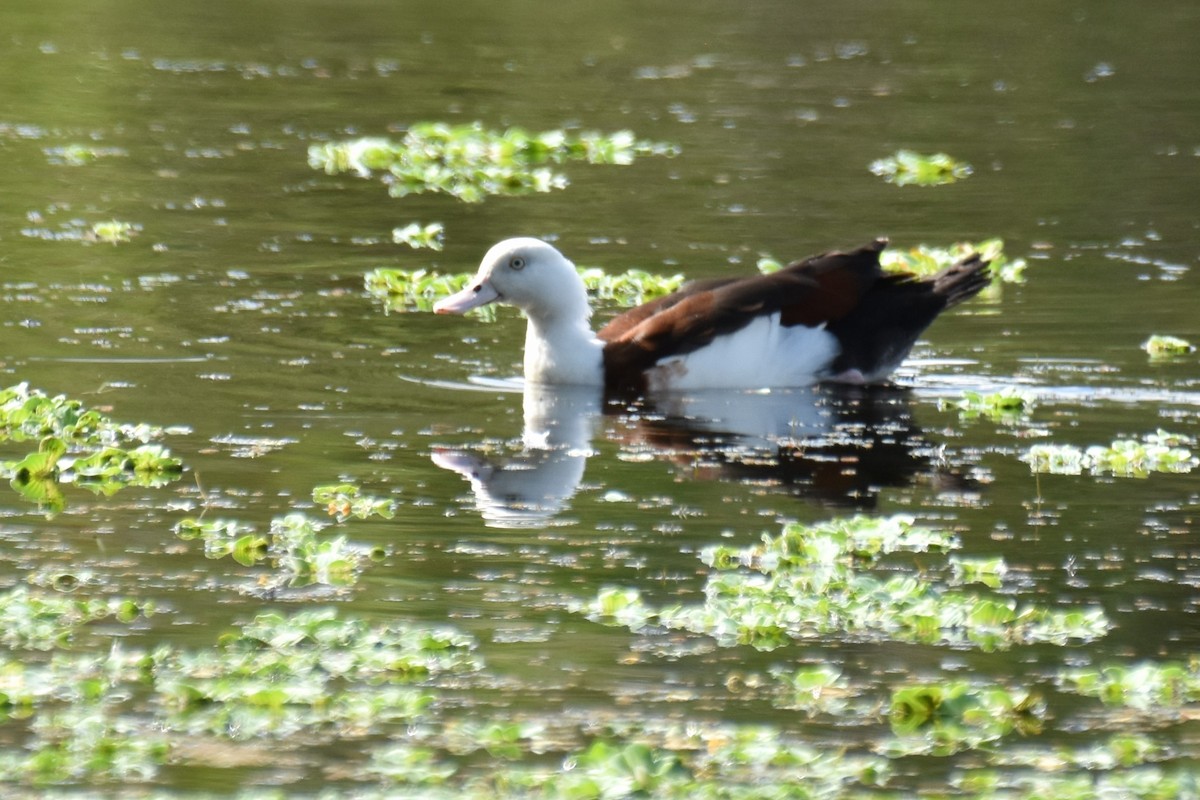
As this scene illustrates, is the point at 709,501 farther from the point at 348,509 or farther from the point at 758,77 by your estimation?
the point at 758,77

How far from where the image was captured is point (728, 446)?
9602 millimetres

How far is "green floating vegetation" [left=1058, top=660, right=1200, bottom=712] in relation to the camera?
623 centimetres

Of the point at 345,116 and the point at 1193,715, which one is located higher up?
the point at 345,116

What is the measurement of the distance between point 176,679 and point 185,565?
4.05 ft

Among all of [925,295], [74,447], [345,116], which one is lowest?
[74,447]

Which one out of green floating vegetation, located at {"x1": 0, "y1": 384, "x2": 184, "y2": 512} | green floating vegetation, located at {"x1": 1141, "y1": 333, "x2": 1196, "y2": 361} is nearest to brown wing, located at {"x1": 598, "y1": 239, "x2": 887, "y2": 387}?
green floating vegetation, located at {"x1": 1141, "y1": 333, "x2": 1196, "y2": 361}

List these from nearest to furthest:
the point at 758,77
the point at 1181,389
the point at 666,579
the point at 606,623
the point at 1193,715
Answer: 1. the point at 1193,715
2. the point at 606,623
3. the point at 666,579
4. the point at 1181,389
5. the point at 758,77

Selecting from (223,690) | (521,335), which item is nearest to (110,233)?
(521,335)

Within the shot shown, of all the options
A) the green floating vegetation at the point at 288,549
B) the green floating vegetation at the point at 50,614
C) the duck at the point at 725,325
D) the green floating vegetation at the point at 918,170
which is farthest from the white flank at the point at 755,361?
the green floating vegetation at the point at 918,170

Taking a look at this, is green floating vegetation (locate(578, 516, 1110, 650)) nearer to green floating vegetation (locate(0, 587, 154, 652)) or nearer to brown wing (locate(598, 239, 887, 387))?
green floating vegetation (locate(0, 587, 154, 652))

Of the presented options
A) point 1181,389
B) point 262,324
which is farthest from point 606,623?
point 262,324

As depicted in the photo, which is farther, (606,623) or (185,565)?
(185,565)

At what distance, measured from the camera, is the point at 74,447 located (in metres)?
9.09

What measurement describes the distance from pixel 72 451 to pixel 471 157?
9.14 meters
